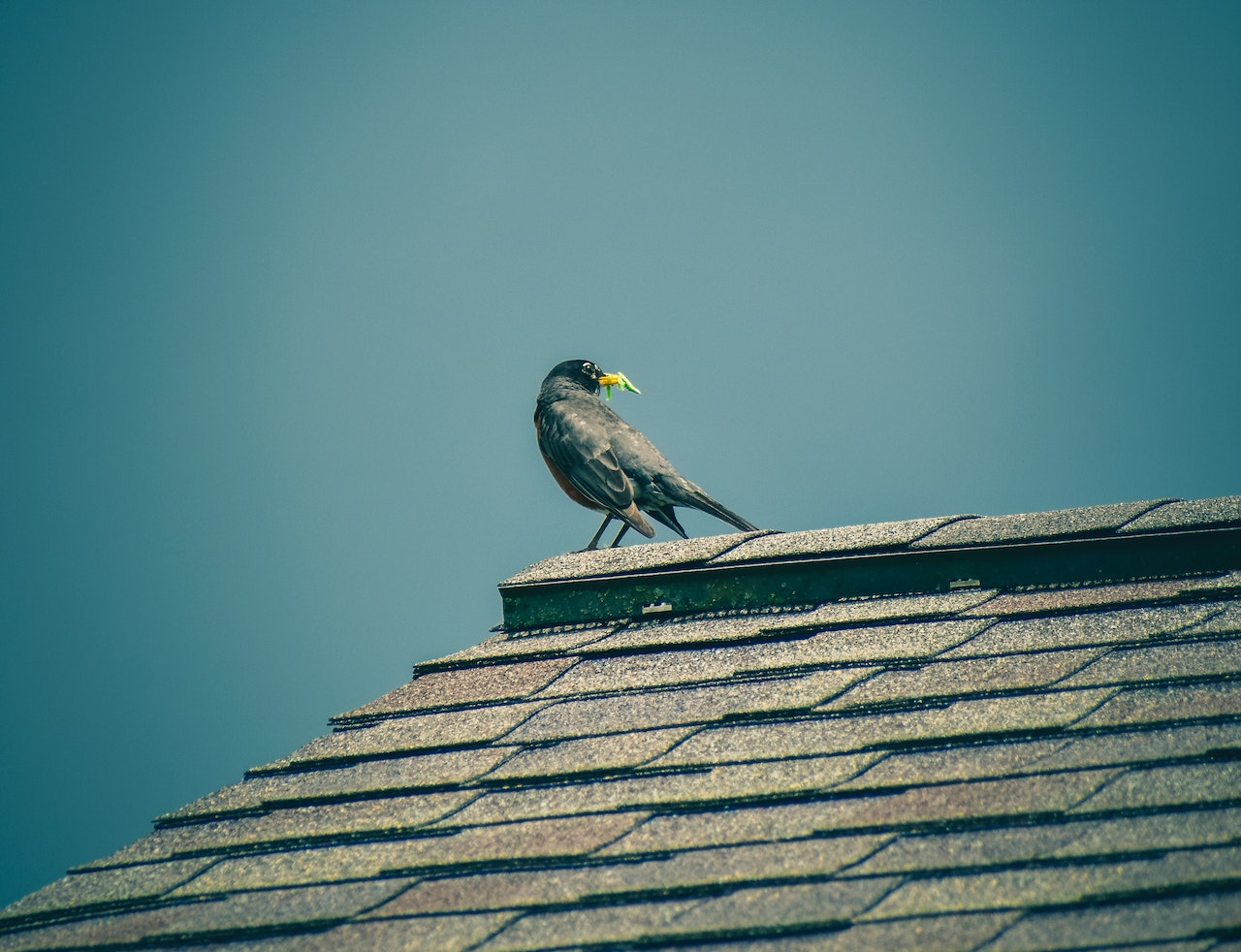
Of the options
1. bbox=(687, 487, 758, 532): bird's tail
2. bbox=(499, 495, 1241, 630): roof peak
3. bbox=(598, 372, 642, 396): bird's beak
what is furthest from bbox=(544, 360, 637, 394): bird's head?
bbox=(499, 495, 1241, 630): roof peak

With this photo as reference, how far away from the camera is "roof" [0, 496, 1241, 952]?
141 cm

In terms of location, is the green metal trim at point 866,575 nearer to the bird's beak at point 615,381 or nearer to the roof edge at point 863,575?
the roof edge at point 863,575

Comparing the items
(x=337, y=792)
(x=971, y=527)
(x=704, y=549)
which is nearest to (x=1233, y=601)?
(x=971, y=527)

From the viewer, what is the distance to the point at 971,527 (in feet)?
8.11

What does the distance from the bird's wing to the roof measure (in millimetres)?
3835

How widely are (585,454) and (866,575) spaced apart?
432cm

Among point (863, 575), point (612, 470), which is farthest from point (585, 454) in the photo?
point (863, 575)

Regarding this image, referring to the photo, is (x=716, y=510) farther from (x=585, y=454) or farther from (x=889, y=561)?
(x=889, y=561)

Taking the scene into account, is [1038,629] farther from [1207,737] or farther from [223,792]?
[223,792]

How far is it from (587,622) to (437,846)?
86 centimetres

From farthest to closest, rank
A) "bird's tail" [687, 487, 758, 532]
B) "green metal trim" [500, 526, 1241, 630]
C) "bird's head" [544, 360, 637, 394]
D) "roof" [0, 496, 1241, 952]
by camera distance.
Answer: "bird's head" [544, 360, 637, 394] → "bird's tail" [687, 487, 758, 532] → "green metal trim" [500, 526, 1241, 630] → "roof" [0, 496, 1241, 952]

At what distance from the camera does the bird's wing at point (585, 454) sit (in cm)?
639

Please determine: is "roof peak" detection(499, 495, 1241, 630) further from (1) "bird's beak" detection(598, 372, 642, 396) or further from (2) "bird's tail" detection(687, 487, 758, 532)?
(1) "bird's beak" detection(598, 372, 642, 396)

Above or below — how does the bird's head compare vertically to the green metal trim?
above
